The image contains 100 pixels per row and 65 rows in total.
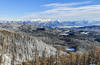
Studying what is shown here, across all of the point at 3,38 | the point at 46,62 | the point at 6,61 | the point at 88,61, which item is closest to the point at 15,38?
the point at 3,38

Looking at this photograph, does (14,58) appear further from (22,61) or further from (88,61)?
(88,61)

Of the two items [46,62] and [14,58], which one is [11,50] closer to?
[14,58]


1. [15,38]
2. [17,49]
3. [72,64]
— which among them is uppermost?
Result: [15,38]

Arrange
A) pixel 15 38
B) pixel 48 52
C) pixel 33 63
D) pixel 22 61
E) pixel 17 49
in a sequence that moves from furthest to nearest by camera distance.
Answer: pixel 48 52 < pixel 15 38 < pixel 17 49 < pixel 22 61 < pixel 33 63

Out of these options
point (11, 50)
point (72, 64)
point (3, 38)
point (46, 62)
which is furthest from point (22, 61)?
point (72, 64)

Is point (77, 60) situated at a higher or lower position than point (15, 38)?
lower

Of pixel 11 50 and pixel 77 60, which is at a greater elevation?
pixel 11 50

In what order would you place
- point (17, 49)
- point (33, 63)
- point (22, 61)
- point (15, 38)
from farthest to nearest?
1. point (15, 38)
2. point (17, 49)
3. point (22, 61)
4. point (33, 63)

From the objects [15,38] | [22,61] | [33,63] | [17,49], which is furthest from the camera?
[15,38]

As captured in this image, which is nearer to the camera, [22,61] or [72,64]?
[72,64]
